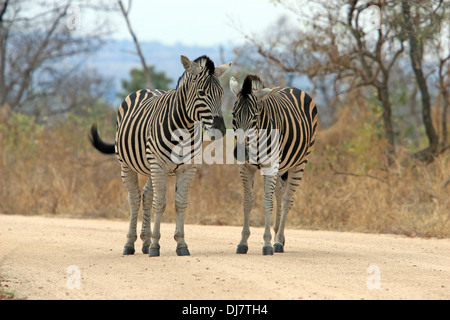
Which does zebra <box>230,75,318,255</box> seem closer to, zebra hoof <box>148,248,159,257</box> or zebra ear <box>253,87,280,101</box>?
zebra ear <box>253,87,280,101</box>

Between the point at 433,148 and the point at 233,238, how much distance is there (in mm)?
6523

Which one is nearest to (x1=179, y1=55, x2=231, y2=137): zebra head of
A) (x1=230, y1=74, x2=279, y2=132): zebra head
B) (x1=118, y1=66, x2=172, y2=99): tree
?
(x1=230, y1=74, x2=279, y2=132): zebra head

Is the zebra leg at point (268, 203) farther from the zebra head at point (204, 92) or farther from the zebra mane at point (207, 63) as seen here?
the zebra mane at point (207, 63)

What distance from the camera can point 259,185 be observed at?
12.8m

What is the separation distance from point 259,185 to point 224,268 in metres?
6.34

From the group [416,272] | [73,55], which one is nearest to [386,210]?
[416,272]

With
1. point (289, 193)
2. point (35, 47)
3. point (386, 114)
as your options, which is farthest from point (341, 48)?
point (35, 47)

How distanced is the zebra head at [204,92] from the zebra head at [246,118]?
1.13ft

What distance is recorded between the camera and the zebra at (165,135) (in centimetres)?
700

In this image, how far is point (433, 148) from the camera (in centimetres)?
1418

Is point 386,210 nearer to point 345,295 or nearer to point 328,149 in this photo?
point 328,149

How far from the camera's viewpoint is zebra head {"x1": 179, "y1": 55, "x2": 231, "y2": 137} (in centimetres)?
689

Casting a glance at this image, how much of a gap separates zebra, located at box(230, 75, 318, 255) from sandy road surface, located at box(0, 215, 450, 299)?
50 centimetres

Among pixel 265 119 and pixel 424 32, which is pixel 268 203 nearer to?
pixel 265 119
